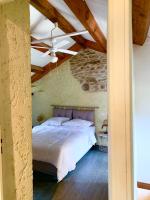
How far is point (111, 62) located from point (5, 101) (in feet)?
1.85

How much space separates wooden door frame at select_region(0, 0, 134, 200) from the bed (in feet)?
8.10

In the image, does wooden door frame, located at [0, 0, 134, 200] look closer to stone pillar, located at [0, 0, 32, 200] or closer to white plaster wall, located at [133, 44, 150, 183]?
stone pillar, located at [0, 0, 32, 200]

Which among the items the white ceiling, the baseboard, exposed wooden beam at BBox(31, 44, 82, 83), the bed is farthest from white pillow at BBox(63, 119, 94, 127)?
the white ceiling

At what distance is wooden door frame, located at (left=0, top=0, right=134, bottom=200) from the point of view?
2.93 ft

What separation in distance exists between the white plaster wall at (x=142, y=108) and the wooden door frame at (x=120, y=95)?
2.36 meters

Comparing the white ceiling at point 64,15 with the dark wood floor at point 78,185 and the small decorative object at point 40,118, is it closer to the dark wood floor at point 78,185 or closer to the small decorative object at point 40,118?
the dark wood floor at point 78,185

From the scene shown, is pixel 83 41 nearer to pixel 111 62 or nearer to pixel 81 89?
pixel 81 89

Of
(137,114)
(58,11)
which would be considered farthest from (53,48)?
(137,114)

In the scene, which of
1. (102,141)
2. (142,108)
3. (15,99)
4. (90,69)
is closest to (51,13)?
(142,108)

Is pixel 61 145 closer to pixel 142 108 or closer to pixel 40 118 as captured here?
pixel 142 108

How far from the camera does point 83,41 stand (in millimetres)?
5098

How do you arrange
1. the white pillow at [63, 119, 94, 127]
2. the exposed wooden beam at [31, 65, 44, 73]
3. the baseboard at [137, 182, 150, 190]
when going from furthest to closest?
the exposed wooden beam at [31, 65, 44, 73], the white pillow at [63, 119, 94, 127], the baseboard at [137, 182, 150, 190]

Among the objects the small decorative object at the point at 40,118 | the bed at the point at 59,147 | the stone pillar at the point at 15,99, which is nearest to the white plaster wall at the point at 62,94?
the small decorative object at the point at 40,118

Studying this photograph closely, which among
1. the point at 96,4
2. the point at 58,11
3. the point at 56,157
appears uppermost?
the point at 58,11
